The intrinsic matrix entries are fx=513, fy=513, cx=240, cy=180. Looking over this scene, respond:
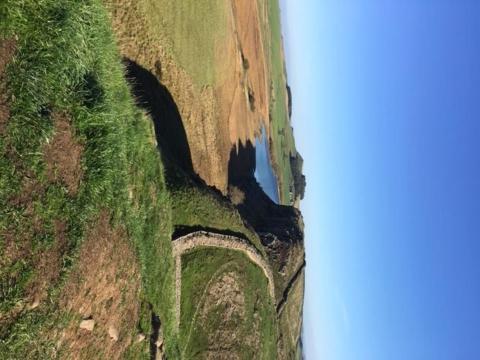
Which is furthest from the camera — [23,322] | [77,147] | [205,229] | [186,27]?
[186,27]

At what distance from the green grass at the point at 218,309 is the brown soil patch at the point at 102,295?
6.78 m

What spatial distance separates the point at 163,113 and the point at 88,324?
17.0 m

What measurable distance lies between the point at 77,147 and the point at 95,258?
3.66m

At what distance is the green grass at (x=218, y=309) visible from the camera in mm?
26312

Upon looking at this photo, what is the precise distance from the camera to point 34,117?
45.4ft

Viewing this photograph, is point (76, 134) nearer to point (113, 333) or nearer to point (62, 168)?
point (62, 168)

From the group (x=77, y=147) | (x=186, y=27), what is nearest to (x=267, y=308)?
(x=186, y=27)

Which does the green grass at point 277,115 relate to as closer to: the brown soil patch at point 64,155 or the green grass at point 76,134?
the green grass at point 76,134

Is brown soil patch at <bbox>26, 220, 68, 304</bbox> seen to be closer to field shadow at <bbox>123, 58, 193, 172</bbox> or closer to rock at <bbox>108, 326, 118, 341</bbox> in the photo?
rock at <bbox>108, 326, 118, 341</bbox>

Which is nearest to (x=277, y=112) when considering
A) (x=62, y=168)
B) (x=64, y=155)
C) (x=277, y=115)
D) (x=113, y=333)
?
(x=277, y=115)

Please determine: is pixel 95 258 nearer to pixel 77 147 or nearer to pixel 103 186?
pixel 103 186

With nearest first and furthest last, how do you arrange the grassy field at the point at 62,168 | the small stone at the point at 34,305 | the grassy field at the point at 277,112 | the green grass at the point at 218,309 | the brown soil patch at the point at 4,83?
the brown soil patch at the point at 4,83, the grassy field at the point at 62,168, the small stone at the point at 34,305, the green grass at the point at 218,309, the grassy field at the point at 277,112

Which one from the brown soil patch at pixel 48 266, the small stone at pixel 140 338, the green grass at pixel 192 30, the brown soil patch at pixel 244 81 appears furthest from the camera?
the brown soil patch at pixel 244 81

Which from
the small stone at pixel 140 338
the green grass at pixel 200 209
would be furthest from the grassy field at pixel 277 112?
the small stone at pixel 140 338
